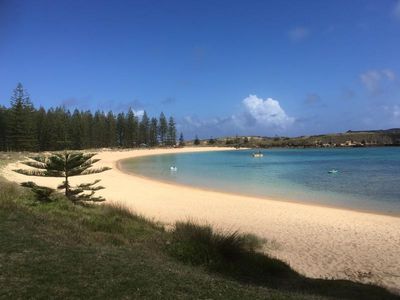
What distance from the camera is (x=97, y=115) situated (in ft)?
382

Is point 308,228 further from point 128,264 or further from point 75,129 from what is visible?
point 75,129

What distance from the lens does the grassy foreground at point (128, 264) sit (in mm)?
4855

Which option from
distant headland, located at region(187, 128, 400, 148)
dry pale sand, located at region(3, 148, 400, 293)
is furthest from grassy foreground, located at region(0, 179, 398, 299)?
distant headland, located at region(187, 128, 400, 148)

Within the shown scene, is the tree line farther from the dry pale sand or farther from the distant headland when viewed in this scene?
the distant headland

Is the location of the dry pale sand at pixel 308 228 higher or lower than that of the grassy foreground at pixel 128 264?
lower

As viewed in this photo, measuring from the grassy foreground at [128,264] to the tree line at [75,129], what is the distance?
3190cm

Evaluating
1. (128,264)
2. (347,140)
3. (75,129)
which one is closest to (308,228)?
A: (128,264)

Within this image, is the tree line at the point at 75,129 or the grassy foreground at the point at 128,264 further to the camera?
the tree line at the point at 75,129

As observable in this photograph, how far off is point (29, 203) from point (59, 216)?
6.59 feet

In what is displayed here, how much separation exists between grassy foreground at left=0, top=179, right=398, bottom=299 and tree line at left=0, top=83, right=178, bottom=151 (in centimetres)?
3190

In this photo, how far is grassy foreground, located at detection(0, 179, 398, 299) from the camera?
4.86m

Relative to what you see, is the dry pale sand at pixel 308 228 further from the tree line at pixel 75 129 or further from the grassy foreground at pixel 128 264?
the tree line at pixel 75 129

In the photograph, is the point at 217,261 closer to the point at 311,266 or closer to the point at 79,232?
the point at 79,232

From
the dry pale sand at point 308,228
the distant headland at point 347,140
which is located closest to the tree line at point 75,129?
the dry pale sand at point 308,228
